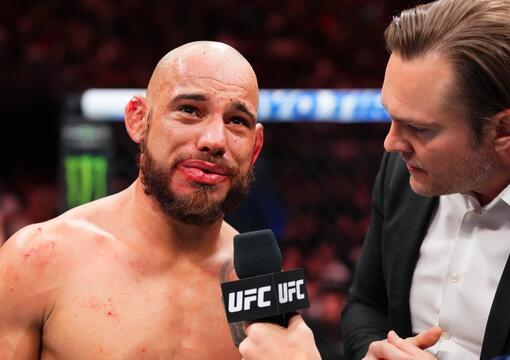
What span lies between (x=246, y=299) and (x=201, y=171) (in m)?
0.40

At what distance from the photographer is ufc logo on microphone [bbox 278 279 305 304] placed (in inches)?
46.3

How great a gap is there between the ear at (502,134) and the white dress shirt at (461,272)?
0.08m

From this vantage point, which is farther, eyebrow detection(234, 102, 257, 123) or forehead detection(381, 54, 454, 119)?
eyebrow detection(234, 102, 257, 123)

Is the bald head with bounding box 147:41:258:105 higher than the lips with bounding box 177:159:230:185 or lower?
higher

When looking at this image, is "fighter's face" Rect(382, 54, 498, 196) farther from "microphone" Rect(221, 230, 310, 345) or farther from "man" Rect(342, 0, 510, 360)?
"microphone" Rect(221, 230, 310, 345)

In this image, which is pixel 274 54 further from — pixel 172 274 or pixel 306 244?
pixel 172 274

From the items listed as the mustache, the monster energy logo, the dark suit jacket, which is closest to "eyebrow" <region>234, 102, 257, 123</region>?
the mustache

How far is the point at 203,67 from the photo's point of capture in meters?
1.55

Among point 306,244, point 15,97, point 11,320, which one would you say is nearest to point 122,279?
point 11,320

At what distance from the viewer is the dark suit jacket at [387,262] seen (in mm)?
1586

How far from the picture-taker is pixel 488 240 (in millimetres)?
1490

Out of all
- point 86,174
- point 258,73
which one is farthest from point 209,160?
point 258,73

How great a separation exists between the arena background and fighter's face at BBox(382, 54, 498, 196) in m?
2.97

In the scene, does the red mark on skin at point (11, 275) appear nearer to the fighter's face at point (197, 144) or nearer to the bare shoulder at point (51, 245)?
the bare shoulder at point (51, 245)
